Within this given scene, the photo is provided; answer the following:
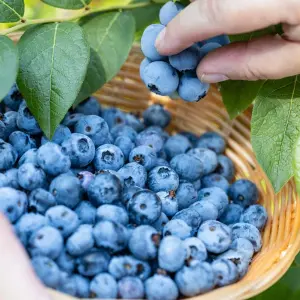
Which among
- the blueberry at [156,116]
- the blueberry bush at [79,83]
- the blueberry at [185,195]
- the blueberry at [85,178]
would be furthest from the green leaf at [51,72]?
the blueberry at [156,116]

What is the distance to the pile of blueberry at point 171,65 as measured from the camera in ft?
3.65

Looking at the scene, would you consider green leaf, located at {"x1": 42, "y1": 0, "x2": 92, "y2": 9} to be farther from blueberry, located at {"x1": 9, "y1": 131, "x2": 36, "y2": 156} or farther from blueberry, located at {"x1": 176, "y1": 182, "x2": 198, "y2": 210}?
blueberry, located at {"x1": 176, "y1": 182, "x2": 198, "y2": 210}

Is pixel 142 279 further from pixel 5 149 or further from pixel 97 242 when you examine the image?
pixel 5 149

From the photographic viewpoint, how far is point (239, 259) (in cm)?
108

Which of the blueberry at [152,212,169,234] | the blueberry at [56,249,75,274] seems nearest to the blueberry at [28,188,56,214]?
the blueberry at [56,249,75,274]

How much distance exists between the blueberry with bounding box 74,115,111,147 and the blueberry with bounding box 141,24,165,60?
234mm

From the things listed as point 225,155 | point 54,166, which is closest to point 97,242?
point 54,166

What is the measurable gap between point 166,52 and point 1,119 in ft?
1.50

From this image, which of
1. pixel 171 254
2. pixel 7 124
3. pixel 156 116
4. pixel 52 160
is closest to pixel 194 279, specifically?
pixel 171 254

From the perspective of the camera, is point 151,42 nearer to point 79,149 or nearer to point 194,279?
point 79,149

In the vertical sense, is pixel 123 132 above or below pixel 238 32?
below

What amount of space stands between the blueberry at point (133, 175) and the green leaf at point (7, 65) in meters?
0.32

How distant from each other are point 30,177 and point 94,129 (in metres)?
0.24

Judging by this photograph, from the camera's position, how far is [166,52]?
106 centimetres
